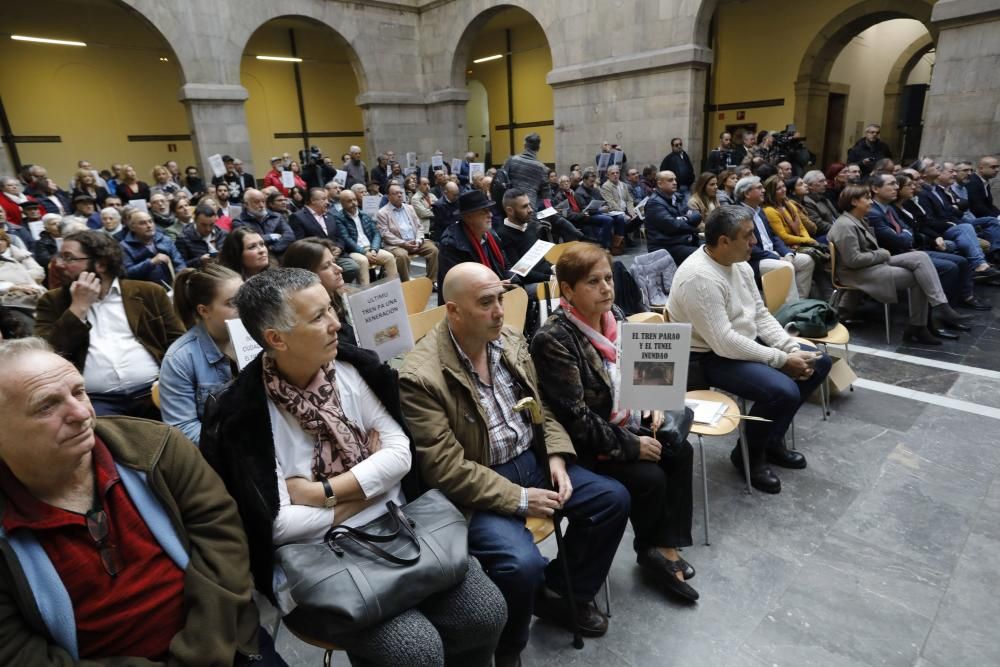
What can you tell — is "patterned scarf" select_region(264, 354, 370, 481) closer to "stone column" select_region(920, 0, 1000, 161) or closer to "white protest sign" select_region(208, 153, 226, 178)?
"stone column" select_region(920, 0, 1000, 161)

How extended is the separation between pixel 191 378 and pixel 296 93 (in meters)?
17.6

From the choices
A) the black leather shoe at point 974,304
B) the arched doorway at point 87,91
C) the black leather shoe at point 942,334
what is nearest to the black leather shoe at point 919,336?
the black leather shoe at point 942,334

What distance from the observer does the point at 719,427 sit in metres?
2.52

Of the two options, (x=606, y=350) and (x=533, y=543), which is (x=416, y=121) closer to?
(x=606, y=350)

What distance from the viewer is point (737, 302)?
3082mm

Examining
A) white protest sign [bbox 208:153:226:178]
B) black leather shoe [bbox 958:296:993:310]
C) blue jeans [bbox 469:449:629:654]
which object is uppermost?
white protest sign [bbox 208:153:226:178]

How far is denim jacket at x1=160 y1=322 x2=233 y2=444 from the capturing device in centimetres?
211

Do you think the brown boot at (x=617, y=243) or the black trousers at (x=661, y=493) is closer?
the black trousers at (x=661, y=493)

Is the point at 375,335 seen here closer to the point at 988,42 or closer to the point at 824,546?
the point at 824,546

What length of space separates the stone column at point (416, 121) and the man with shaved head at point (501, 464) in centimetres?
1438

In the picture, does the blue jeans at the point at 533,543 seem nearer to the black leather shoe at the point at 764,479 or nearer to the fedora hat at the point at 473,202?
the black leather shoe at the point at 764,479

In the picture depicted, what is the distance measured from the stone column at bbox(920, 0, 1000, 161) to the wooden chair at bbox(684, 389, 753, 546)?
8176 millimetres

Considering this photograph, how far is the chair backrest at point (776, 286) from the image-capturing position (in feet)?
12.4

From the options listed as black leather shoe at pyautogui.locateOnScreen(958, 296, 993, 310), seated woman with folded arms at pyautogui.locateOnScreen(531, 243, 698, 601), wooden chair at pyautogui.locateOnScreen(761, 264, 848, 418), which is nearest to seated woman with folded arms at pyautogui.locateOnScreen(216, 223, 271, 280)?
seated woman with folded arms at pyautogui.locateOnScreen(531, 243, 698, 601)
